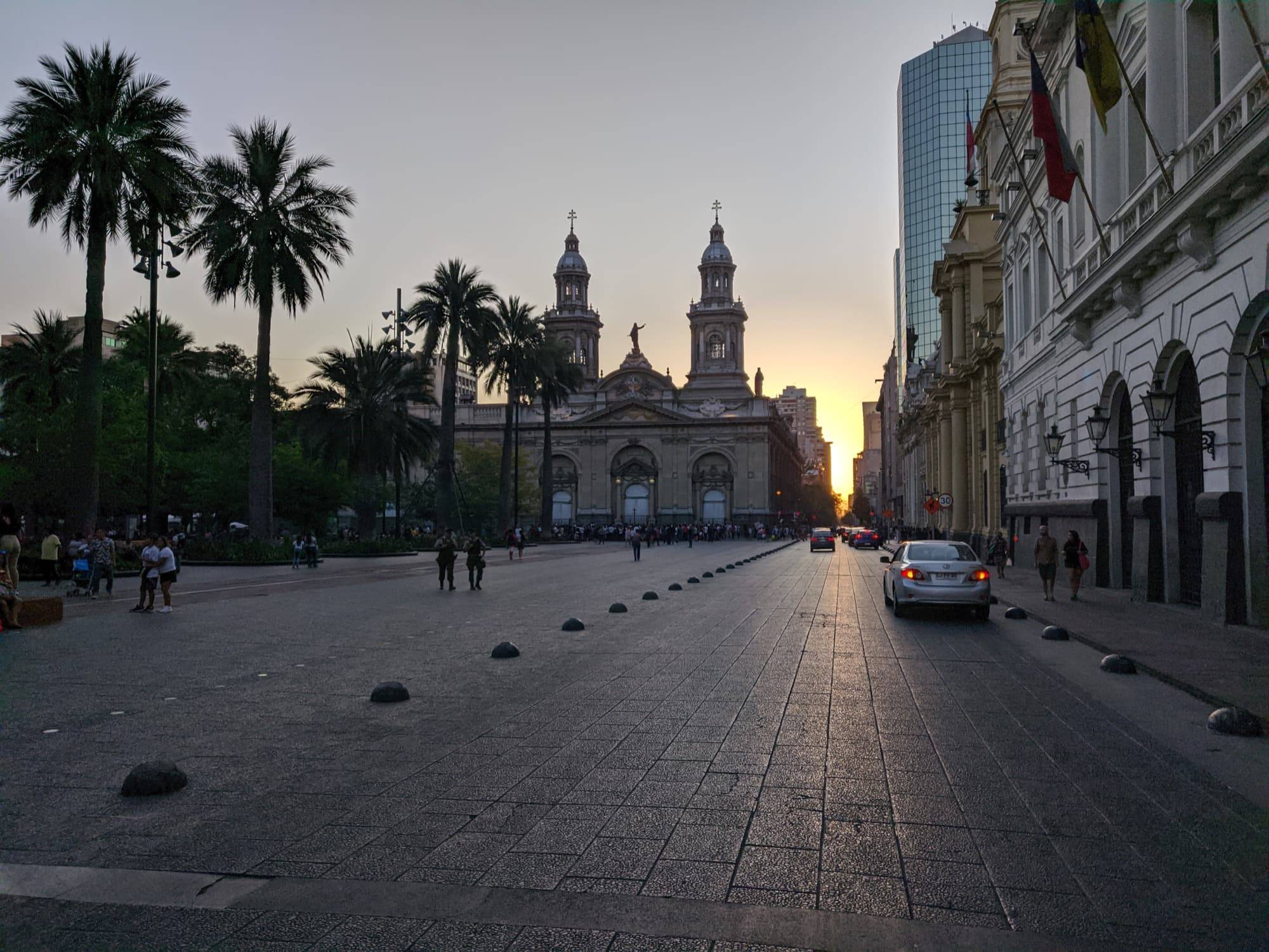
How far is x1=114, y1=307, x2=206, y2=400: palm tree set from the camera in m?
55.4

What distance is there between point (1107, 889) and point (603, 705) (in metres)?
4.95

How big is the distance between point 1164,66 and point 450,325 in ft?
118

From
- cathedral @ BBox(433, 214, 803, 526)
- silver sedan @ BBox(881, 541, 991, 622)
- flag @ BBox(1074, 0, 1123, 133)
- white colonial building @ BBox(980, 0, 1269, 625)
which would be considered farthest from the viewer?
cathedral @ BBox(433, 214, 803, 526)

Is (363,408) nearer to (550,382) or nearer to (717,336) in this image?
(550,382)

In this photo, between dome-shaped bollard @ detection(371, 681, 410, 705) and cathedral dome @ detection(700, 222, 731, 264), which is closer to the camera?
dome-shaped bollard @ detection(371, 681, 410, 705)

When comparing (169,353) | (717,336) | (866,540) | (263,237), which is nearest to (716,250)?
(717,336)

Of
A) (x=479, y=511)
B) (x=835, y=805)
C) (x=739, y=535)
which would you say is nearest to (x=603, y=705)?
(x=835, y=805)

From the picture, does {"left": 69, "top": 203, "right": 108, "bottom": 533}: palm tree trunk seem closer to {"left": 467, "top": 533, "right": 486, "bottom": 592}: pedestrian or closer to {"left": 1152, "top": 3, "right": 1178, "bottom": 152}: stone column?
{"left": 467, "top": 533, "right": 486, "bottom": 592}: pedestrian

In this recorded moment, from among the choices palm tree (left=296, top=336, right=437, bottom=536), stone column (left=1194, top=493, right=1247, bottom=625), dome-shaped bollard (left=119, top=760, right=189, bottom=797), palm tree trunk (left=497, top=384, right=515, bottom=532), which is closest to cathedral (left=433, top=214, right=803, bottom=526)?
palm tree trunk (left=497, top=384, right=515, bottom=532)

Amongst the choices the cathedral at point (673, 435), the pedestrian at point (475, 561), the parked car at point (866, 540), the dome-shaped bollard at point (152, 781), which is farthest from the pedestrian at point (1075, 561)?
the cathedral at point (673, 435)

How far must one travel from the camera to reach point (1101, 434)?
67.2ft

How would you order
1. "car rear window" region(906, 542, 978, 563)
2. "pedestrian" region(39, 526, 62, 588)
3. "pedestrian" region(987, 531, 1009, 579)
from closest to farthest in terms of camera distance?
1. "car rear window" region(906, 542, 978, 563)
2. "pedestrian" region(39, 526, 62, 588)
3. "pedestrian" region(987, 531, 1009, 579)

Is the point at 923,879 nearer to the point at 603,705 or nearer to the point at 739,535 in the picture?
the point at 603,705

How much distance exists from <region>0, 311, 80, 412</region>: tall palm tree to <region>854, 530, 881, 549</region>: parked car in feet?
158
